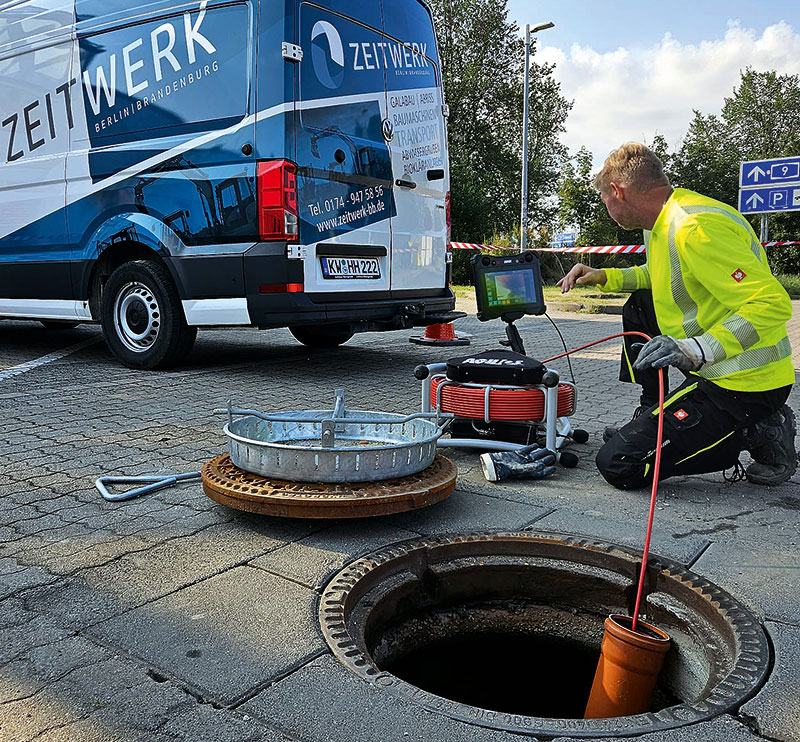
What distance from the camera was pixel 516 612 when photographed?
267 centimetres

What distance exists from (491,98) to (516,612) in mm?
37957

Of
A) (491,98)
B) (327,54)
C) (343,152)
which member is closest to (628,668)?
(343,152)

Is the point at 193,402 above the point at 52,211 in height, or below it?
below

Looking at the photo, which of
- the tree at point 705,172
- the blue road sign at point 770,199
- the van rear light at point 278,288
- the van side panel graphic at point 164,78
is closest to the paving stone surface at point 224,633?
the van rear light at point 278,288

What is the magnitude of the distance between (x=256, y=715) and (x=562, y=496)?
2.00 metres

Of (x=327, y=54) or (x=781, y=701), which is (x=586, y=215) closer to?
(x=327, y=54)

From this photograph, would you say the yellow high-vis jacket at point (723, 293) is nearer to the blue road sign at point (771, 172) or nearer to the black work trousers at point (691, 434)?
the black work trousers at point (691, 434)

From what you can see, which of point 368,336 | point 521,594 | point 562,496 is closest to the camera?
point 521,594

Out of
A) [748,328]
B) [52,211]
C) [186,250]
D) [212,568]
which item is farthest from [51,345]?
[748,328]

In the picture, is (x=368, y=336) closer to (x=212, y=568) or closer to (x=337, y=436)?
(x=337, y=436)

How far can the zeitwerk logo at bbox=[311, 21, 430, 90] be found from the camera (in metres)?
5.71

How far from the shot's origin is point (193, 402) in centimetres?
545

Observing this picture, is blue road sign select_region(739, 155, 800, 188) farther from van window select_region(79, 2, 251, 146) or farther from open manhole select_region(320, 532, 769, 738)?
open manhole select_region(320, 532, 769, 738)

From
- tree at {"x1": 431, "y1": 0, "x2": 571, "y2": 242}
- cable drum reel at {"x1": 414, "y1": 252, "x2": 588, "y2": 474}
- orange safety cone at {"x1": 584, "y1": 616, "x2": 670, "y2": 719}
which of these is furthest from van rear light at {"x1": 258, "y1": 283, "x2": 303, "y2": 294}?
tree at {"x1": 431, "y1": 0, "x2": 571, "y2": 242}
